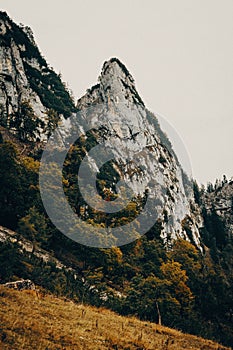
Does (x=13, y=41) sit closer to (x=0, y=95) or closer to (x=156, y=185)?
(x=0, y=95)

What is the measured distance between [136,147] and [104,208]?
147ft

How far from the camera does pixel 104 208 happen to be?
51969mm

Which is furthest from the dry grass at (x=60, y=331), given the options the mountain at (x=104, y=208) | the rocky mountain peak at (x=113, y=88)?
the rocky mountain peak at (x=113, y=88)

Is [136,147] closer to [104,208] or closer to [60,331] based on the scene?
[104,208]

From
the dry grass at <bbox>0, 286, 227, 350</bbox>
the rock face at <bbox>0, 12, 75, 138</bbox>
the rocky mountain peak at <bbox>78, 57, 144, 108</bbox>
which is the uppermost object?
the rocky mountain peak at <bbox>78, 57, 144, 108</bbox>

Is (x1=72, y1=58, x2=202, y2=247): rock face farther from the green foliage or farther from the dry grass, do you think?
the dry grass

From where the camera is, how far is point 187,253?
6025 cm

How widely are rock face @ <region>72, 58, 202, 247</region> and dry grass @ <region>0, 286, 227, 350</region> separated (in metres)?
54.1

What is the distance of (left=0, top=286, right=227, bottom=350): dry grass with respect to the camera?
422 inches

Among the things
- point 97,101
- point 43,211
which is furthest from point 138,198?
point 97,101

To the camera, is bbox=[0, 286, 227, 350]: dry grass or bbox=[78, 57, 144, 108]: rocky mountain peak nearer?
bbox=[0, 286, 227, 350]: dry grass

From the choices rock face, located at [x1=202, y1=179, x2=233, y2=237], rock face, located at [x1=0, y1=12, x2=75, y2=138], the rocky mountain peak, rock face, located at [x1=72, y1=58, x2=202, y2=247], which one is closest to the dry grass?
rock face, located at [x1=72, y1=58, x2=202, y2=247]

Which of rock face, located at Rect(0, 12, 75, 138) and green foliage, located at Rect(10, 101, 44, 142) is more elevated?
rock face, located at Rect(0, 12, 75, 138)

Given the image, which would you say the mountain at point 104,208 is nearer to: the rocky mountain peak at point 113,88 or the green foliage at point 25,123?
the green foliage at point 25,123
